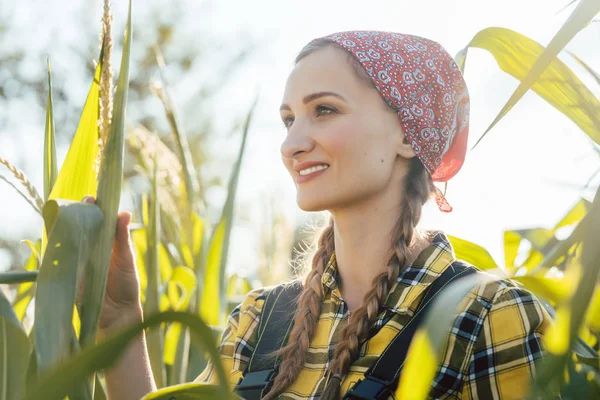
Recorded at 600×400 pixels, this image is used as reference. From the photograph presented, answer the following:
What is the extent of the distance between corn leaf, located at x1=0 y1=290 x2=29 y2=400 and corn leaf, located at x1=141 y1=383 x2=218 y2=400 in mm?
218

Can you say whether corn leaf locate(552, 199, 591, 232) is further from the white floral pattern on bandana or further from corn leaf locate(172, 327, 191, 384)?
corn leaf locate(172, 327, 191, 384)

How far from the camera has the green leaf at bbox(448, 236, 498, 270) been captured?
1.43 m

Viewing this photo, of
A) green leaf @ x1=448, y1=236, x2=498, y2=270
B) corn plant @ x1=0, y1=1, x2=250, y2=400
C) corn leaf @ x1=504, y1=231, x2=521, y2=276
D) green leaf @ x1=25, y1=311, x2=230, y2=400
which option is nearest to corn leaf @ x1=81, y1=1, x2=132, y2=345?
corn plant @ x1=0, y1=1, x2=250, y2=400

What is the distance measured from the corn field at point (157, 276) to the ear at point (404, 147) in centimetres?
26

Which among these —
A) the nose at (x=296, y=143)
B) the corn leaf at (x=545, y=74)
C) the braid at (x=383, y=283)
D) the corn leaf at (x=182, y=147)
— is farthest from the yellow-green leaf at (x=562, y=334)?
the corn leaf at (x=182, y=147)

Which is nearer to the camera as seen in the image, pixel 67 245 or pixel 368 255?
pixel 67 245

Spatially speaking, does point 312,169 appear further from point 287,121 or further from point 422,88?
point 422,88

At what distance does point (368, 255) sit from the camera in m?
1.58

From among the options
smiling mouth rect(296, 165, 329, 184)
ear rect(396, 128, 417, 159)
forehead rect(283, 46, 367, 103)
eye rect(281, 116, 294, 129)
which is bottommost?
smiling mouth rect(296, 165, 329, 184)

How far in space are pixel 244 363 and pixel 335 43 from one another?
801mm

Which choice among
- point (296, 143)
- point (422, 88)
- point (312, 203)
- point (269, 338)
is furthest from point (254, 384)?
point (422, 88)

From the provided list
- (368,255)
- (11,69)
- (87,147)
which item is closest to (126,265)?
(87,147)

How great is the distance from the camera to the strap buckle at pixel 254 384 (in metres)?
1.38

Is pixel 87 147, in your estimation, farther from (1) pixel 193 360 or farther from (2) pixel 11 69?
(2) pixel 11 69
